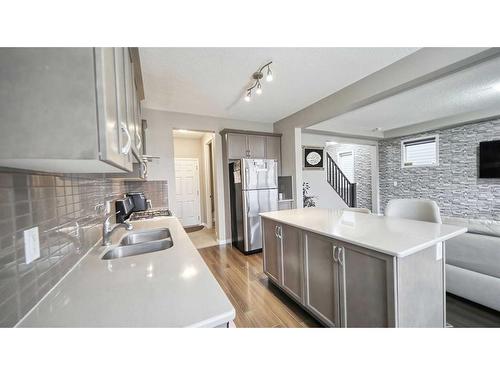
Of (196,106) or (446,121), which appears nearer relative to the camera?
(196,106)

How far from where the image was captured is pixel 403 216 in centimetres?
198

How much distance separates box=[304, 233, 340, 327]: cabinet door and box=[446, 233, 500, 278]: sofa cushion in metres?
1.31

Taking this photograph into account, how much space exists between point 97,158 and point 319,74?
2609mm

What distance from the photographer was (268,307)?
187cm

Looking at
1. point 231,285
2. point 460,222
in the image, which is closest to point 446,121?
point 460,222

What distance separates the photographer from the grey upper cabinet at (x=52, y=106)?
0.45 m

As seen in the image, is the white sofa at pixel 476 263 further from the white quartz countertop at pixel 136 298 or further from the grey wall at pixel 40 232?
the grey wall at pixel 40 232

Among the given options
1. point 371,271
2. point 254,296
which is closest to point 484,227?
point 371,271

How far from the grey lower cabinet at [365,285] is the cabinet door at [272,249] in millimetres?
276

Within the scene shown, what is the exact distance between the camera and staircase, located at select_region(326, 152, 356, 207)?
5.54 m

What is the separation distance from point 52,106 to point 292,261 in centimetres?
186

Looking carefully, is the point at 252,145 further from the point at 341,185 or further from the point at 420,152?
the point at 420,152

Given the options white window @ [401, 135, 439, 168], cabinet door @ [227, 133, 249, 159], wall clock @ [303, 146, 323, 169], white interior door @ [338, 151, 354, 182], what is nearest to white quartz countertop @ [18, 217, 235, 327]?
cabinet door @ [227, 133, 249, 159]
